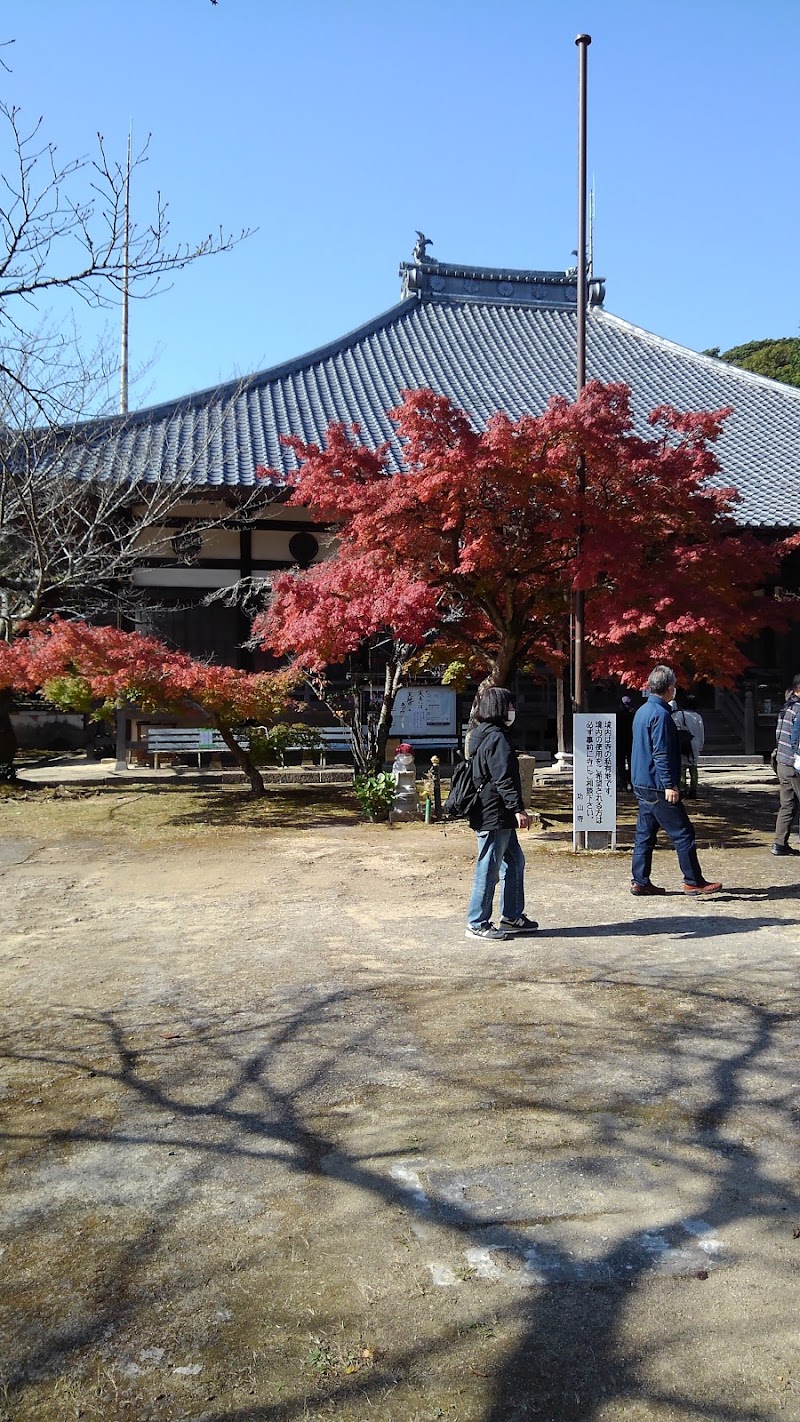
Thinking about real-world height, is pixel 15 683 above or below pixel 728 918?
above

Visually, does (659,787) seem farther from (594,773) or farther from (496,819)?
(594,773)

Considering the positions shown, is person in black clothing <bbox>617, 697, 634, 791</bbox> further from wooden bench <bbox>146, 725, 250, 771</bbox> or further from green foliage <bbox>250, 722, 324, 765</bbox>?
wooden bench <bbox>146, 725, 250, 771</bbox>

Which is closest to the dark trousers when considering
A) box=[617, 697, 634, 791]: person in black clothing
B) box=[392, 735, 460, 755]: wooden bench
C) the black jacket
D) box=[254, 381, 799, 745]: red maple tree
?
box=[254, 381, 799, 745]: red maple tree

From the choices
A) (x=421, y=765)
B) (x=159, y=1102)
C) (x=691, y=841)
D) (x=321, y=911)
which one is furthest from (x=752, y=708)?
(x=159, y=1102)

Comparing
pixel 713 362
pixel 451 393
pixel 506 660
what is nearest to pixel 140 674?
pixel 506 660

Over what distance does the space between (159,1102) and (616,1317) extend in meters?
2.06

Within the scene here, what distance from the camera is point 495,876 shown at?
257 inches

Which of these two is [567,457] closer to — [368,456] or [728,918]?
[368,456]

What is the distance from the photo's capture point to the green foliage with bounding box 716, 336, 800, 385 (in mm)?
36938

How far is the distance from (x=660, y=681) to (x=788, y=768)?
7.50 feet

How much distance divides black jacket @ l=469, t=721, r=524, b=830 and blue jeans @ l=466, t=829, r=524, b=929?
3.6 inches

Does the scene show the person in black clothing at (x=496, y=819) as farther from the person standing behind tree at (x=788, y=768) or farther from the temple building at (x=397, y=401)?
the temple building at (x=397, y=401)

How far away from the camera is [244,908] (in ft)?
24.9

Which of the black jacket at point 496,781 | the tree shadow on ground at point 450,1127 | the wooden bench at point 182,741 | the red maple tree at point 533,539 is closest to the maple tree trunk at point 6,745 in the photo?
the wooden bench at point 182,741
